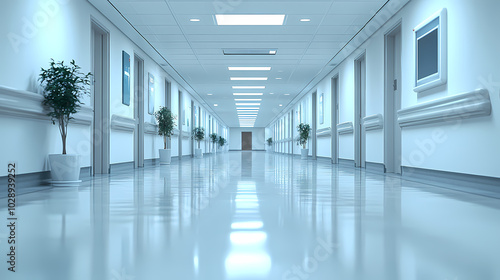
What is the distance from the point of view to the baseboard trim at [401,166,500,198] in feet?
14.0

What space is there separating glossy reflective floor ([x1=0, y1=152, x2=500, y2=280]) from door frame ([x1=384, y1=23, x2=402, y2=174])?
401 cm

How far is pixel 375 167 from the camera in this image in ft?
28.3

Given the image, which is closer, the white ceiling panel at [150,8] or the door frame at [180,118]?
the white ceiling panel at [150,8]

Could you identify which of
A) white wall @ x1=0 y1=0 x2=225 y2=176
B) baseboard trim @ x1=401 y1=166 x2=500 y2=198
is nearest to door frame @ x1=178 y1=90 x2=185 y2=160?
white wall @ x1=0 y1=0 x2=225 y2=176

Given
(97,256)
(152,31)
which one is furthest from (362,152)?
(97,256)

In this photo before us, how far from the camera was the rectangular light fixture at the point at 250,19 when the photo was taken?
25.4ft

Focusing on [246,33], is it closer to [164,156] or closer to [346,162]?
[346,162]

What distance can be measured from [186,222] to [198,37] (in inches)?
282

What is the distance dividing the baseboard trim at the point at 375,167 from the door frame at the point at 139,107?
6.19 meters

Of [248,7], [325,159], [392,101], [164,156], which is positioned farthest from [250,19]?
[325,159]

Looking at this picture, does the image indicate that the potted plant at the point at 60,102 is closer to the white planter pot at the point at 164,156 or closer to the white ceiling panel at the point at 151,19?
the white ceiling panel at the point at 151,19

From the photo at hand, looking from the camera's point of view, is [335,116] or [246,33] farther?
[335,116]

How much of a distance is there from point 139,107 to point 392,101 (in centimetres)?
688

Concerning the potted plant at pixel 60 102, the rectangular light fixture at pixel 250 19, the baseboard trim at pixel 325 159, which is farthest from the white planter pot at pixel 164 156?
the potted plant at pixel 60 102
